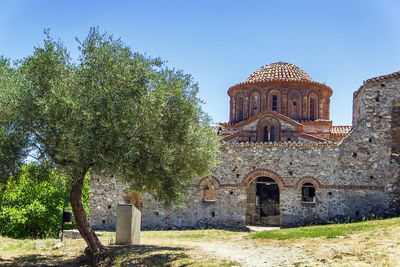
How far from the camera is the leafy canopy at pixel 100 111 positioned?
32.0 feet

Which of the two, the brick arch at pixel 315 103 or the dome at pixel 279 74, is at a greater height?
the dome at pixel 279 74

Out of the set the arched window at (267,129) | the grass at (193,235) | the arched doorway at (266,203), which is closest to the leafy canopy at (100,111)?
the grass at (193,235)

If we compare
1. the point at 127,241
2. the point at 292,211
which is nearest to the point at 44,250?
the point at 127,241

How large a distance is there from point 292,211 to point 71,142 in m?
12.0

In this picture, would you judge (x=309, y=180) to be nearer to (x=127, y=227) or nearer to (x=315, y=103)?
(x=127, y=227)

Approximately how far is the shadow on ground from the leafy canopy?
7.07 ft

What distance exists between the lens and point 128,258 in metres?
12.0

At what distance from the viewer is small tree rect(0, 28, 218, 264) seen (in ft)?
32.0

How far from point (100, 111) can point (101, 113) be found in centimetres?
8

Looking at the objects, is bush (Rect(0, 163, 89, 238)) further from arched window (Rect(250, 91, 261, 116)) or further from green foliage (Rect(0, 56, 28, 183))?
arched window (Rect(250, 91, 261, 116))

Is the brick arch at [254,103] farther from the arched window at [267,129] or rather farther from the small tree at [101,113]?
the small tree at [101,113]

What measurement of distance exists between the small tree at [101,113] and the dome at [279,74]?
18.4 metres

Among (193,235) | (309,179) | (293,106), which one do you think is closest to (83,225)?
(193,235)

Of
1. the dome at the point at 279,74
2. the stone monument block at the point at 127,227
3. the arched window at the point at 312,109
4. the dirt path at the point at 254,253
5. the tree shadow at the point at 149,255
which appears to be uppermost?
the dome at the point at 279,74
